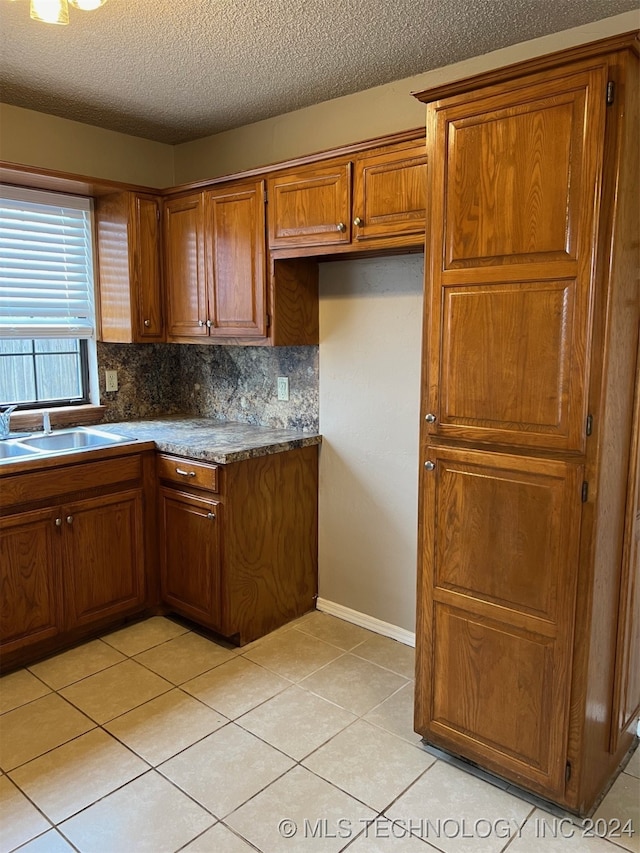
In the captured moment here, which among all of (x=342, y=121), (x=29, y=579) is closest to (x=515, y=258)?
(x=342, y=121)

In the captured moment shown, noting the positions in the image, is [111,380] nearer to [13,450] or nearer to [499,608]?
[13,450]

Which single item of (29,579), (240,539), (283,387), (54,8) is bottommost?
(29,579)

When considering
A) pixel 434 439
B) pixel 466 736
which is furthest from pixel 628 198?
pixel 466 736

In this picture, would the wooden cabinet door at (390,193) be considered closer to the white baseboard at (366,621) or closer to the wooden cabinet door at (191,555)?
the wooden cabinet door at (191,555)

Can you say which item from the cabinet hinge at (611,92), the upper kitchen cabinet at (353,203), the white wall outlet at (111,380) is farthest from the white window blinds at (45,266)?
the cabinet hinge at (611,92)

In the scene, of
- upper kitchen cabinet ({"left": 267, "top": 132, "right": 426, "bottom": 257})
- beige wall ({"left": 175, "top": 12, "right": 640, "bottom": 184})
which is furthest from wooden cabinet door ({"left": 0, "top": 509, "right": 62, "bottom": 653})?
beige wall ({"left": 175, "top": 12, "right": 640, "bottom": 184})

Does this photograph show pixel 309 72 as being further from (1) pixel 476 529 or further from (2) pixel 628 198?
(1) pixel 476 529

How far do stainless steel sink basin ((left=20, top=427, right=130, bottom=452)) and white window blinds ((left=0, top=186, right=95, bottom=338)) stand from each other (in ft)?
1.72

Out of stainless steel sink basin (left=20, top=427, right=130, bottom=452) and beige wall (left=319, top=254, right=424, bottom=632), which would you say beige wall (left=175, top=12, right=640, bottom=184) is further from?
stainless steel sink basin (left=20, top=427, right=130, bottom=452)

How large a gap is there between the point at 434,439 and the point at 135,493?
161cm

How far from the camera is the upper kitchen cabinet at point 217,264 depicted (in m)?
2.87

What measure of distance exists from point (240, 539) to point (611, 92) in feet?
6.96

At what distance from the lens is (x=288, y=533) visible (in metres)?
3.03

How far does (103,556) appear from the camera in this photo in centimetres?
287
